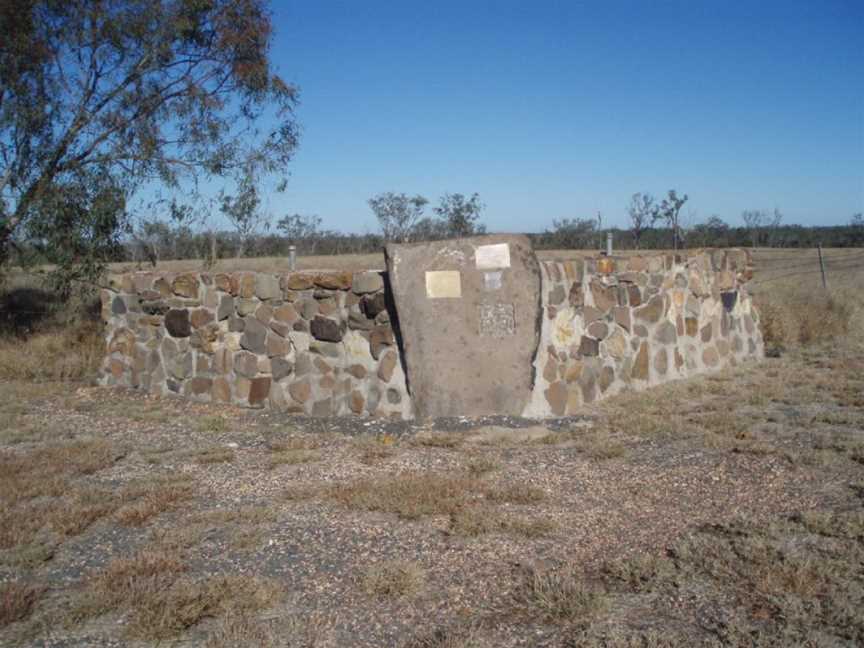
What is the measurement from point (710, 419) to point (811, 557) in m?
3.21

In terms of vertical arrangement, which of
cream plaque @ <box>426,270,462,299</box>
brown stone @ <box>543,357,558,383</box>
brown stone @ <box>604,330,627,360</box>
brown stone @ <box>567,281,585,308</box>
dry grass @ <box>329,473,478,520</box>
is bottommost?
dry grass @ <box>329,473,478,520</box>

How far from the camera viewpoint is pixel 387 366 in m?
7.93

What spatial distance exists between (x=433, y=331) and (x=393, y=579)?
3810 millimetres

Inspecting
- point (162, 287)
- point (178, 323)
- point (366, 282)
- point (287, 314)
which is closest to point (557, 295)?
point (366, 282)

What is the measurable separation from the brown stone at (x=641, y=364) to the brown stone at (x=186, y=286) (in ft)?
16.0

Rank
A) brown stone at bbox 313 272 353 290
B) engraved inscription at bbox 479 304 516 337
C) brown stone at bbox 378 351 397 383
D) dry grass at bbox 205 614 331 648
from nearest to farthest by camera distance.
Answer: dry grass at bbox 205 614 331 648 → engraved inscription at bbox 479 304 516 337 → brown stone at bbox 378 351 397 383 → brown stone at bbox 313 272 353 290

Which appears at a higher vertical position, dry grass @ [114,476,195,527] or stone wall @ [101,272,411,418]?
stone wall @ [101,272,411,418]

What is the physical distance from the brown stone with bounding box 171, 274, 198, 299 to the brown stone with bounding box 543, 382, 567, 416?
161 inches

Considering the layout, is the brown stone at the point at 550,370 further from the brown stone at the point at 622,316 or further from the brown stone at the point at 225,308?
the brown stone at the point at 225,308

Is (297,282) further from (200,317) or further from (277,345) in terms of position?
(200,317)

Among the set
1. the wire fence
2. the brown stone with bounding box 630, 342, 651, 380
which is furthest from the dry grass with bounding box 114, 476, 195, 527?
the wire fence

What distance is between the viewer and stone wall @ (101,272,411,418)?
801 cm

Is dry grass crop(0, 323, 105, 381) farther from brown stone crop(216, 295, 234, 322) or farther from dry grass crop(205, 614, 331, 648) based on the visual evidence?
dry grass crop(205, 614, 331, 648)

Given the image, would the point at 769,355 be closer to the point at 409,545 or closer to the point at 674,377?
the point at 674,377
